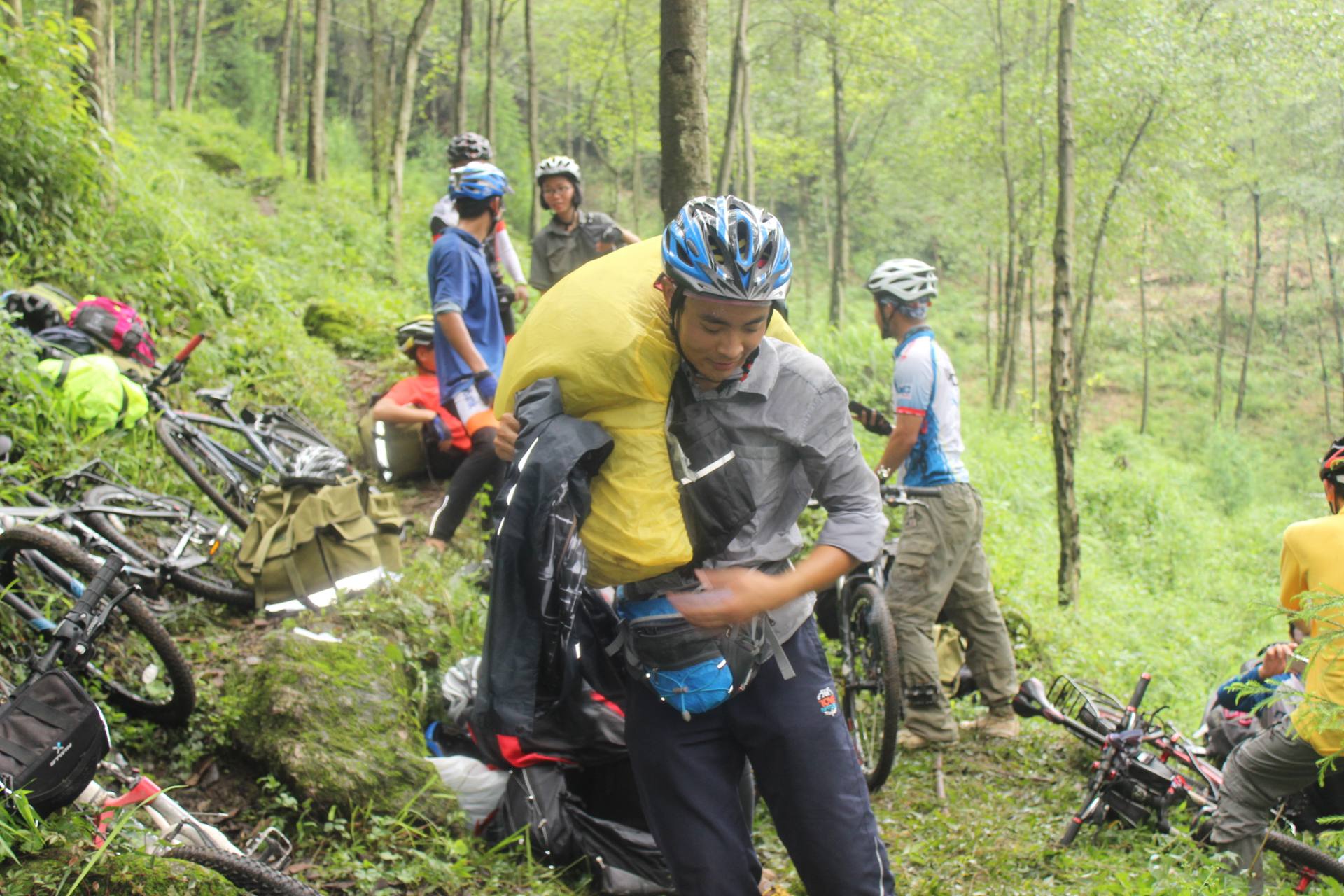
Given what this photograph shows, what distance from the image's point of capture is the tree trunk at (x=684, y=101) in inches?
223

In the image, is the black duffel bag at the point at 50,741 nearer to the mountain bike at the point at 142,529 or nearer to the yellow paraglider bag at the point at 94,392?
the mountain bike at the point at 142,529

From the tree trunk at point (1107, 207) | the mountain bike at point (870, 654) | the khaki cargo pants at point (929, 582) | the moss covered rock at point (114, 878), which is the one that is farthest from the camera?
the tree trunk at point (1107, 207)

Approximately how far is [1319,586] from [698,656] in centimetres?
231

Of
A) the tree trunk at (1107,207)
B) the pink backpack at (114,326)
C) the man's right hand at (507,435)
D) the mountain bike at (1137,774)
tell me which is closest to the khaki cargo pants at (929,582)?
the mountain bike at (1137,774)

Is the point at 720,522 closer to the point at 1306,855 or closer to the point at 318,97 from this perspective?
the point at 1306,855

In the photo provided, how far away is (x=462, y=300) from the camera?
5.73 m

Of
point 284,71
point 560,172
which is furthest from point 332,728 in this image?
point 284,71

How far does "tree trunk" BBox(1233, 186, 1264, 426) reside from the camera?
32.2 meters

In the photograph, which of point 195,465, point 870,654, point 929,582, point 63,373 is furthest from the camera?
point 195,465

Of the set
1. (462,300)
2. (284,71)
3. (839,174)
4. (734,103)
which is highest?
(284,71)

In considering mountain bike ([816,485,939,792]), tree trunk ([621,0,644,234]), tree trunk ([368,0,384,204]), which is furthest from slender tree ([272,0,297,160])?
mountain bike ([816,485,939,792])

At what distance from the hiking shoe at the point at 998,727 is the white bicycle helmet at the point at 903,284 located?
259 centimetres

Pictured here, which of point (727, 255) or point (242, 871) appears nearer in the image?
point (727, 255)

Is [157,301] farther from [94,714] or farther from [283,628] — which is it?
[94,714]
